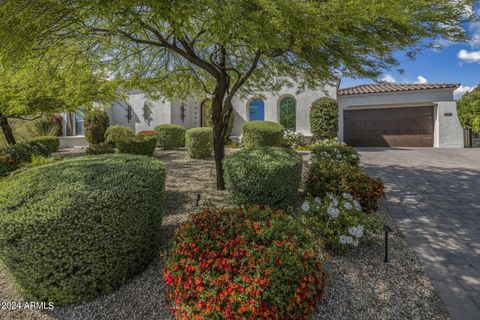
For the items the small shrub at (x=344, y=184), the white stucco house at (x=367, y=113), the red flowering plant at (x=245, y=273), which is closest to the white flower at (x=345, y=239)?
the red flowering plant at (x=245, y=273)

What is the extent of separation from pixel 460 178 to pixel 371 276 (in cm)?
708

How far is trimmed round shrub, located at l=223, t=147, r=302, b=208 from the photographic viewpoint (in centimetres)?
435

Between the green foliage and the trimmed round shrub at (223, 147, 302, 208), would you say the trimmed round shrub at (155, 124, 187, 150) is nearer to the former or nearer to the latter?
the trimmed round shrub at (223, 147, 302, 208)

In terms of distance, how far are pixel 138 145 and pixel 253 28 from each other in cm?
821

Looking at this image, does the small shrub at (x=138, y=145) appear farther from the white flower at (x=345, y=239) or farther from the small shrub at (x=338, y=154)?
the white flower at (x=345, y=239)

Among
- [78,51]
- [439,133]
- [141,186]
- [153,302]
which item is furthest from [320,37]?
[439,133]

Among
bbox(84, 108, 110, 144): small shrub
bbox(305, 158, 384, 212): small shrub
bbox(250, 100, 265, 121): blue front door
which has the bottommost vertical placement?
bbox(305, 158, 384, 212): small shrub

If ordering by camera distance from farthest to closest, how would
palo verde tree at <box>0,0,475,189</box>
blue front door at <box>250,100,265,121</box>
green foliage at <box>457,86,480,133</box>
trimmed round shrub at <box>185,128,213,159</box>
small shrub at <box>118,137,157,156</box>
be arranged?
blue front door at <box>250,100,265,121</box> < green foliage at <box>457,86,480,133</box> < trimmed round shrub at <box>185,128,213,159</box> < small shrub at <box>118,137,157,156</box> < palo verde tree at <box>0,0,475,189</box>

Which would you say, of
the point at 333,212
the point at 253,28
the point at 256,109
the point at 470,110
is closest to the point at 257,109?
the point at 256,109

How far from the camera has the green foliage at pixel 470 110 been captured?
1342 cm

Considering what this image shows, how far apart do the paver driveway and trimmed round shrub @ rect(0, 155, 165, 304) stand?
11.7ft

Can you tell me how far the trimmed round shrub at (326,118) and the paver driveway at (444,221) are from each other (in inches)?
203

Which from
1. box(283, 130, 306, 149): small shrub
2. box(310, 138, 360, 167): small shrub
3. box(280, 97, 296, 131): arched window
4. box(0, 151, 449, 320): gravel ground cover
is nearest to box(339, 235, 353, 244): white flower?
box(0, 151, 449, 320): gravel ground cover

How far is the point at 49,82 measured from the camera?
661cm
